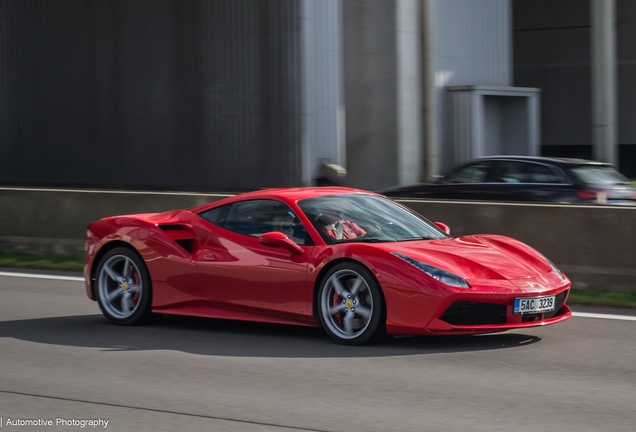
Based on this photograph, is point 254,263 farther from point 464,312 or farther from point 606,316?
point 606,316

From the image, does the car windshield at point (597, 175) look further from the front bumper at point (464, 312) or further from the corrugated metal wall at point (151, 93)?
the corrugated metal wall at point (151, 93)

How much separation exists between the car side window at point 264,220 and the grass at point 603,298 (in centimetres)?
326

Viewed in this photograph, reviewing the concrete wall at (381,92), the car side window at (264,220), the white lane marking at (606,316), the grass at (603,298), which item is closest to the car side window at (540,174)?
the concrete wall at (381,92)

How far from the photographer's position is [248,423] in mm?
4777

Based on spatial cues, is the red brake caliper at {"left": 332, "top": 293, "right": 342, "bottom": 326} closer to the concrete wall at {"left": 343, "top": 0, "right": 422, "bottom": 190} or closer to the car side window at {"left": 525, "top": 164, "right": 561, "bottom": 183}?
the car side window at {"left": 525, "top": 164, "right": 561, "bottom": 183}

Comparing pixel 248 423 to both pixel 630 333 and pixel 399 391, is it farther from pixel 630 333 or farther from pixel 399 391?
pixel 630 333

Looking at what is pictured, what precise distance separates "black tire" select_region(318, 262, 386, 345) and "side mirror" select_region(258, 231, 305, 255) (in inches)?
13.4

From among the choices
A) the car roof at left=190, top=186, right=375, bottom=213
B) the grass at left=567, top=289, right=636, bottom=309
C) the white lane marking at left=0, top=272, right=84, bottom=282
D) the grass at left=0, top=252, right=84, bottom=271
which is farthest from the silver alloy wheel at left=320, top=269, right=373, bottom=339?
the grass at left=0, top=252, right=84, bottom=271

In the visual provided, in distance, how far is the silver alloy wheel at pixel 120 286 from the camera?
7871 millimetres

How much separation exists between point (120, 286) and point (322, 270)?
6.85 feet

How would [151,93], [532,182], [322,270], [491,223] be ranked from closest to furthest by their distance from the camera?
[322,270] < [491,223] < [532,182] < [151,93]

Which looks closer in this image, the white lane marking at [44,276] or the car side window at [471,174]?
the white lane marking at [44,276]

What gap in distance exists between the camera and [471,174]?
1513cm

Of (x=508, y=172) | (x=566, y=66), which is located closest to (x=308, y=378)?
(x=508, y=172)
